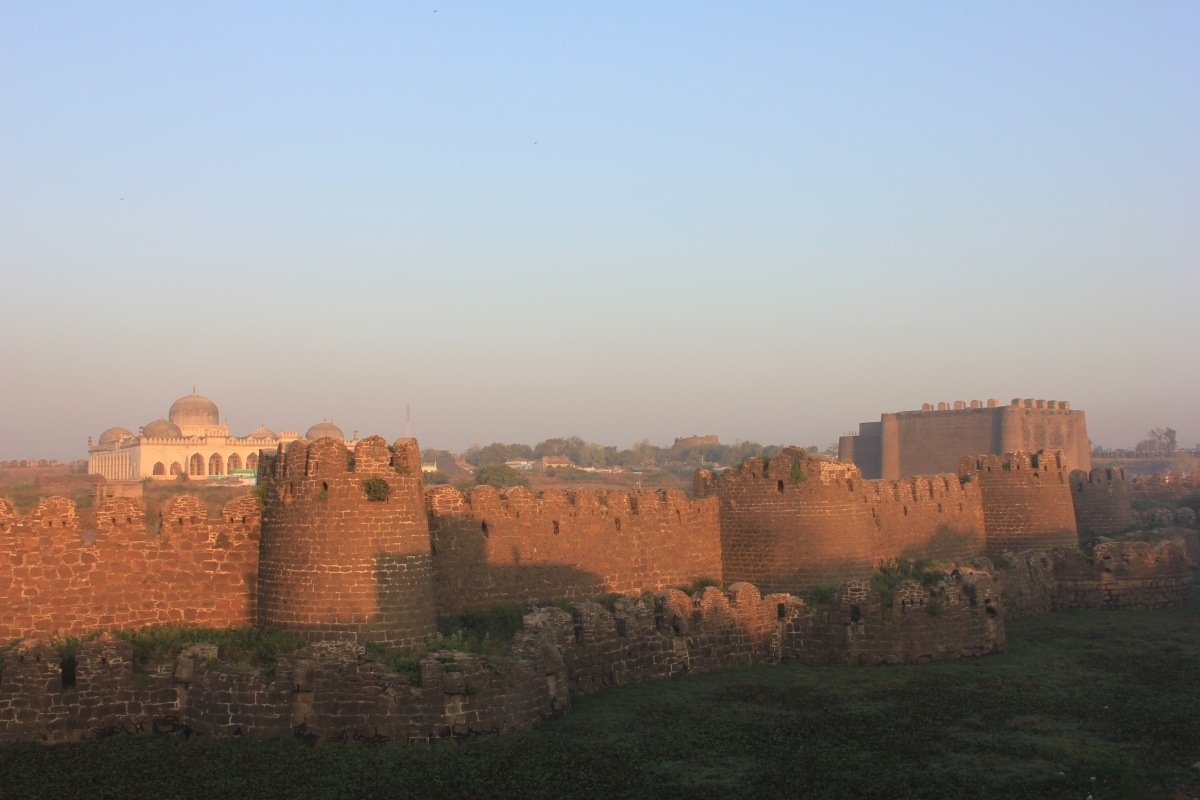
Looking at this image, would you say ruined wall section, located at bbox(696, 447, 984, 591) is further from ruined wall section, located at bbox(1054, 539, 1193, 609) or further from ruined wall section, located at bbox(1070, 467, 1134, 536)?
ruined wall section, located at bbox(1070, 467, 1134, 536)

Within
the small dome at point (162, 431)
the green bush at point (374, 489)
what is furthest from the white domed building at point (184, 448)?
the green bush at point (374, 489)

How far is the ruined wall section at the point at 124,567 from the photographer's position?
15375 millimetres

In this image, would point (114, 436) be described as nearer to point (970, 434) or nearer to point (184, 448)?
point (184, 448)

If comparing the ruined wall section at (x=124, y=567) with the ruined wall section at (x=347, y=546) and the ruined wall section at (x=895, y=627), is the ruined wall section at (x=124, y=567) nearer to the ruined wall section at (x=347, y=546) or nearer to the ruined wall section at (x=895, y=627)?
the ruined wall section at (x=347, y=546)

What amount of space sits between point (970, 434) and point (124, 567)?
6397 centimetres

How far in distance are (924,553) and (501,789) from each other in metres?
17.1

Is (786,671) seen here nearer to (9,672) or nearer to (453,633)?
(453,633)

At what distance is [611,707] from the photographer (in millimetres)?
15391

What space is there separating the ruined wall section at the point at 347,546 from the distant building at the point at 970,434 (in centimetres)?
5874

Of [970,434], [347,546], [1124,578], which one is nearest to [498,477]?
[970,434]

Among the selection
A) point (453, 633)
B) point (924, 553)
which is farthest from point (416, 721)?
point (924, 553)

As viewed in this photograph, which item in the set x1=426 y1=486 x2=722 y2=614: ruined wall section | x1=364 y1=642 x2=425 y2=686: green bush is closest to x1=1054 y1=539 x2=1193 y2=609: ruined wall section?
x1=426 y1=486 x2=722 y2=614: ruined wall section

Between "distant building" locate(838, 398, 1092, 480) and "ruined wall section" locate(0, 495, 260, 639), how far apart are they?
59140 millimetres

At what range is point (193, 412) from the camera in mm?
91375
